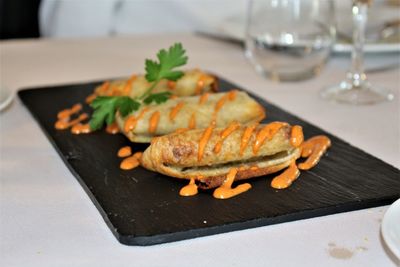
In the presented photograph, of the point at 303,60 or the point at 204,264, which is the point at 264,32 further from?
the point at 204,264

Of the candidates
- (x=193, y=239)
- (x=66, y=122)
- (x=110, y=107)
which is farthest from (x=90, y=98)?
(x=193, y=239)

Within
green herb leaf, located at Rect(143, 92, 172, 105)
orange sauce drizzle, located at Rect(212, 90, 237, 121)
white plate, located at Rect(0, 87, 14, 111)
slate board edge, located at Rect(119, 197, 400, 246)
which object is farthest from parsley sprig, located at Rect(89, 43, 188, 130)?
slate board edge, located at Rect(119, 197, 400, 246)

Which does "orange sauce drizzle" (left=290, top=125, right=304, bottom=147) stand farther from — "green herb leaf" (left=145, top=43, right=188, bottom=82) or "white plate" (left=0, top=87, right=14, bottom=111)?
"white plate" (left=0, top=87, right=14, bottom=111)

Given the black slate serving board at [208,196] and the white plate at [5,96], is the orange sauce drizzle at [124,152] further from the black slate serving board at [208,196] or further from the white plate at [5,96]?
the white plate at [5,96]

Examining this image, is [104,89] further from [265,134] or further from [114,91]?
[265,134]

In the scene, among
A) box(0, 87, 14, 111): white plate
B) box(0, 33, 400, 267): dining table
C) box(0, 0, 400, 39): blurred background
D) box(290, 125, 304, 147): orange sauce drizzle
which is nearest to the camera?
box(0, 33, 400, 267): dining table
